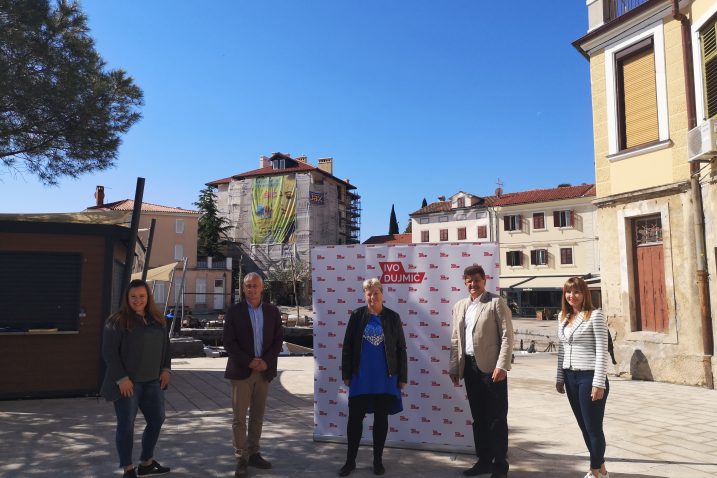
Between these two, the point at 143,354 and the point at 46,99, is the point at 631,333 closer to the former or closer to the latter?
the point at 143,354

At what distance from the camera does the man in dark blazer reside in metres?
5.00

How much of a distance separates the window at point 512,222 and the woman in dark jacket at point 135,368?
45781mm

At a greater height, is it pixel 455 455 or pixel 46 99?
pixel 46 99

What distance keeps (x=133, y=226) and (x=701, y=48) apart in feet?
33.9

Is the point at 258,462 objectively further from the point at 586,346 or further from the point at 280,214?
the point at 280,214

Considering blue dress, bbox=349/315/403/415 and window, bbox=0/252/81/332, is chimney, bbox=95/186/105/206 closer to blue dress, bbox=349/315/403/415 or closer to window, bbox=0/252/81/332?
window, bbox=0/252/81/332

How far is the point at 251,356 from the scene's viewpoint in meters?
5.05

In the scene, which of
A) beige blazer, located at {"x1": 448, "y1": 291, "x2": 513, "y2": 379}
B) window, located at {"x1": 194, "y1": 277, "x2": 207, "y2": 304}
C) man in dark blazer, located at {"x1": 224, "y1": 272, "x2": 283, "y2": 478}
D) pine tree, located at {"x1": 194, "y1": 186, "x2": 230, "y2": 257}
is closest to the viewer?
beige blazer, located at {"x1": 448, "y1": 291, "x2": 513, "y2": 379}

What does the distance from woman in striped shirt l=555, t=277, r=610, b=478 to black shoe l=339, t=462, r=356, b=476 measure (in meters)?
1.95

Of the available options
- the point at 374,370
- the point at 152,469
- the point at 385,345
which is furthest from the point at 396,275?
the point at 152,469

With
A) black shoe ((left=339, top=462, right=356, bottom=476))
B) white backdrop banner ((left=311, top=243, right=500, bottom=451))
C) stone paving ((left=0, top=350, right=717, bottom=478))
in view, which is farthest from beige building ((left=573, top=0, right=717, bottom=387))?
black shoe ((left=339, top=462, right=356, bottom=476))

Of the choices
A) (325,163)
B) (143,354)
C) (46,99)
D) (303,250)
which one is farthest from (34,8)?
(325,163)

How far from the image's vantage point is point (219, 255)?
200ft

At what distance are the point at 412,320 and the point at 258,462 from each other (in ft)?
6.80
